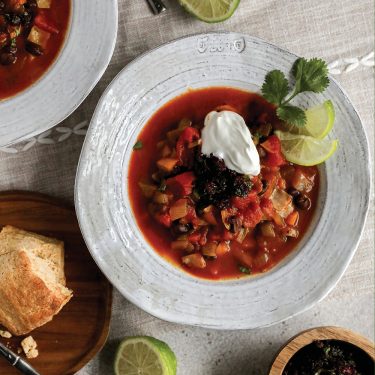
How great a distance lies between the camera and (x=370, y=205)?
15.1ft

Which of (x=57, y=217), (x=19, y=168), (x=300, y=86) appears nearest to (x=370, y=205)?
(x=300, y=86)

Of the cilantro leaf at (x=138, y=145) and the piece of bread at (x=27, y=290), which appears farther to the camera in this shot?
the cilantro leaf at (x=138, y=145)

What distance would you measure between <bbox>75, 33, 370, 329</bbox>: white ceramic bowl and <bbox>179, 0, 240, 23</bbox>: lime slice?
0.18m

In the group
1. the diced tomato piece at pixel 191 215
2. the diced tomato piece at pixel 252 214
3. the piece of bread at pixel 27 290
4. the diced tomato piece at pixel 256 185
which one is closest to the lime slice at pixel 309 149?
the diced tomato piece at pixel 256 185

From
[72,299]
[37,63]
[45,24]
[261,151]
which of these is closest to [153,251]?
[72,299]

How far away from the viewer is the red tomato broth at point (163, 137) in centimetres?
415

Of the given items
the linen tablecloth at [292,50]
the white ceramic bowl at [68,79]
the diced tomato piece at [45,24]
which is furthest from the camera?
the linen tablecloth at [292,50]

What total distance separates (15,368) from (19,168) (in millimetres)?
1480

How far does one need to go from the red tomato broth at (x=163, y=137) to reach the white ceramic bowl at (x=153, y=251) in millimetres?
55

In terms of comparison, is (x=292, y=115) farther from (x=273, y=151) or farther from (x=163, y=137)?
(x=163, y=137)

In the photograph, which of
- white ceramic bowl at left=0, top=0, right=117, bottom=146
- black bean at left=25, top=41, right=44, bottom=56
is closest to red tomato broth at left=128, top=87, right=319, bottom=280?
white ceramic bowl at left=0, top=0, right=117, bottom=146

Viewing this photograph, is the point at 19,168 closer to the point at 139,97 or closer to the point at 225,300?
the point at 139,97

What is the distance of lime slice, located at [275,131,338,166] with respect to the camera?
4.07 metres

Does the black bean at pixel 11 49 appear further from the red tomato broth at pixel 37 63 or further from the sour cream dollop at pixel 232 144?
the sour cream dollop at pixel 232 144
